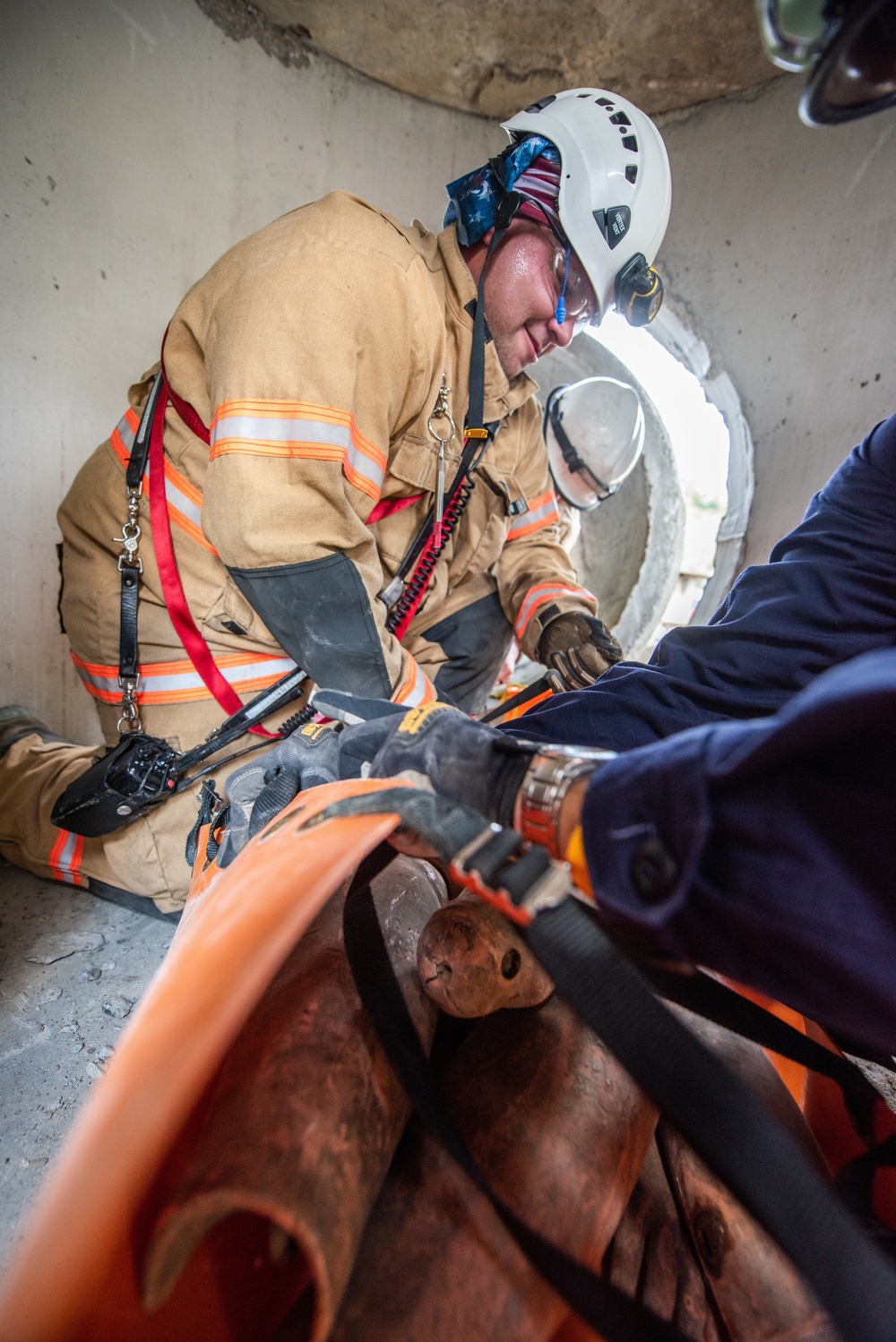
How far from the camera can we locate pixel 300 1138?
0.49 metres

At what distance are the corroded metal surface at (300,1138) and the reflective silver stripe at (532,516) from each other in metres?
2.01

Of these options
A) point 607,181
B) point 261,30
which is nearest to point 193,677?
point 607,181

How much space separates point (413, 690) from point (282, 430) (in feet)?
2.23

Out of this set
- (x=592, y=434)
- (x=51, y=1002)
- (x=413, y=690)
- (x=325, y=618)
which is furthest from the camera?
(x=592, y=434)

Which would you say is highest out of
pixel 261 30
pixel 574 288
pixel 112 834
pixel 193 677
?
pixel 261 30

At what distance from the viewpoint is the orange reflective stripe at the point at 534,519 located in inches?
97.2

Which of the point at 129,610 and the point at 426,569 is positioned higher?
the point at 426,569

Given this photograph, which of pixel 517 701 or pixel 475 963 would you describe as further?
pixel 517 701

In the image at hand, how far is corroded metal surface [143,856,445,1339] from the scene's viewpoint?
421 millimetres

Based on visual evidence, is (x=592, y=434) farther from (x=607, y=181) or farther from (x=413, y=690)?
Answer: (x=413, y=690)

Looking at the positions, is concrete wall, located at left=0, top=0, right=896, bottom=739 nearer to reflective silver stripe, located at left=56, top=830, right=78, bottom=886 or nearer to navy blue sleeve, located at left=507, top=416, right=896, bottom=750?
reflective silver stripe, located at left=56, top=830, right=78, bottom=886

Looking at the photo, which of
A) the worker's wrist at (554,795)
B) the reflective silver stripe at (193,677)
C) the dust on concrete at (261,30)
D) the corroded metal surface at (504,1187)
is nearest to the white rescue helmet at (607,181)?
the dust on concrete at (261,30)

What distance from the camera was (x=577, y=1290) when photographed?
0.45 meters

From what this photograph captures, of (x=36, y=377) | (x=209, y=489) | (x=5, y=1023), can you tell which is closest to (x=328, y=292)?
(x=209, y=489)
